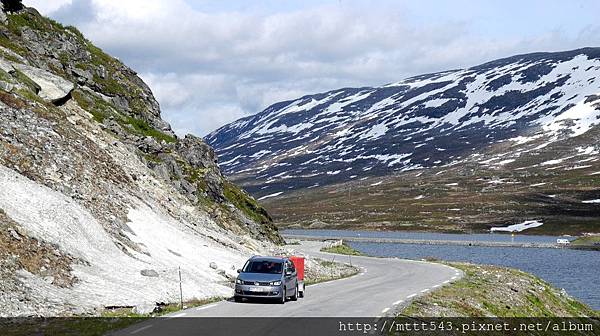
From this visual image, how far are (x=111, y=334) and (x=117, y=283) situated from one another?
32.6ft

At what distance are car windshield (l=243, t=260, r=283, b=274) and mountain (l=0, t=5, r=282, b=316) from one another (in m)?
2.87

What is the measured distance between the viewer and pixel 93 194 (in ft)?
131

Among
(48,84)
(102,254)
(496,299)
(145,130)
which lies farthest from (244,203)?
(102,254)

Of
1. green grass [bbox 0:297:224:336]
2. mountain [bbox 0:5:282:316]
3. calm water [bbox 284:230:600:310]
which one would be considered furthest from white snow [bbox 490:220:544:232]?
green grass [bbox 0:297:224:336]

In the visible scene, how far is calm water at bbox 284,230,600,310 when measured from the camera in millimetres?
71375

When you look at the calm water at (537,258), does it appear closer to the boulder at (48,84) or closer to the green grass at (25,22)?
the boulder at (48,84)

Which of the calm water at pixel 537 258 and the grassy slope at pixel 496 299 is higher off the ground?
the grassy slope at pixel 496 299

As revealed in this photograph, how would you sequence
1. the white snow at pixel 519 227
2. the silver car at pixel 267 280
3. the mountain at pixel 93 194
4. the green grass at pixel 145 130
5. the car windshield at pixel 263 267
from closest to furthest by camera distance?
the mountain at pixel 93 194
the silver car at pixel 267 280
the car windshield at pixel 263 267
the green grass at pixel 145 130
the white snow at pixel 519 227

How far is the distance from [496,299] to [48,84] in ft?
117

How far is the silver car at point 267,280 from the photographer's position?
95.7 ft

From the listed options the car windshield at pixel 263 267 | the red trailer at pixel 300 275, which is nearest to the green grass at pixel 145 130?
the red trailer at pixel 300 275

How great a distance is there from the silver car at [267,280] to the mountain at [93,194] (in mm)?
3010

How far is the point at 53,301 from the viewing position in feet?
78.4

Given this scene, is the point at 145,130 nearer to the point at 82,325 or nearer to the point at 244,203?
the point at 244,203
